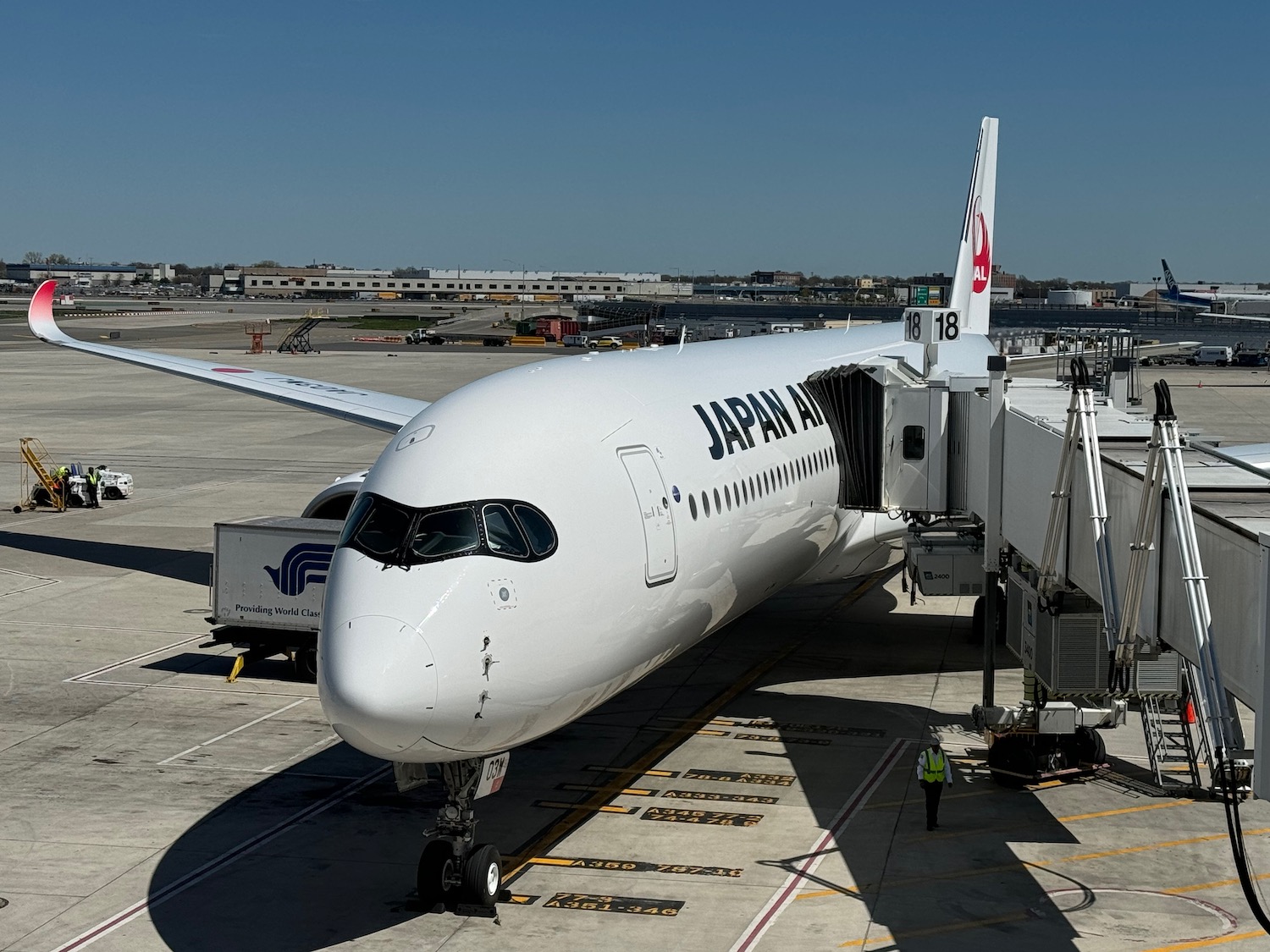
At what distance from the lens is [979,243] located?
36031 mm

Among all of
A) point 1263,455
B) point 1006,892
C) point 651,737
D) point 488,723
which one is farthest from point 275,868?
point 1263,455

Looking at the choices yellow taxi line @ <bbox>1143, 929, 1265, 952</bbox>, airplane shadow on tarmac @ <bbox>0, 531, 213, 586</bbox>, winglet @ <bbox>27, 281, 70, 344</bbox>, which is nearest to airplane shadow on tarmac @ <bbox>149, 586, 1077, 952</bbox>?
yellow taxi line @ <bbox>1143, 929, 1265, 952</bbox>

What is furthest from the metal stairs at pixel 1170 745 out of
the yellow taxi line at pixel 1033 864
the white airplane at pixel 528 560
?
the white airplane at pixel 528 560

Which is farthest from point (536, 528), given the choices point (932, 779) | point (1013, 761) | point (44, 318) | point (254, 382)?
point (44, 318)

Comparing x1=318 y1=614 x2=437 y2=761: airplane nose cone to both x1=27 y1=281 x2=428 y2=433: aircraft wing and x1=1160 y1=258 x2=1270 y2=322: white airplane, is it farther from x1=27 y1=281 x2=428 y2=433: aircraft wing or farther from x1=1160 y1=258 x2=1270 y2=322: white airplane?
x1=1160 y1=258 x2=1270 y2=322: white airplane

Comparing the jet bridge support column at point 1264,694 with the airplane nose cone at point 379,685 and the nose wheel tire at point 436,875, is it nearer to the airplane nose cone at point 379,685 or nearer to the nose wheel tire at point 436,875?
the airplane nose cone at point 379,685

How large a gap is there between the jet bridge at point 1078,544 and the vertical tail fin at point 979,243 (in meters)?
8.63

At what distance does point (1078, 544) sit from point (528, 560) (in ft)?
19.6

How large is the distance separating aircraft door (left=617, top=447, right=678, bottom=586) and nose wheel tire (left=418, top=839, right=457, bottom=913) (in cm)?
333

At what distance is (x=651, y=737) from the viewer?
66.3 feet

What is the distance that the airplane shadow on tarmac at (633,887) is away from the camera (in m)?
14.0

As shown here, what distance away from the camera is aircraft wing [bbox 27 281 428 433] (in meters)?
31.3

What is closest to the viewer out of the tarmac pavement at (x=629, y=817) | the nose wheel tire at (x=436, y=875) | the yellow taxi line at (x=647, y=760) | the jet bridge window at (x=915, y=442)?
the tarmac pavement at (x=629, y=817)

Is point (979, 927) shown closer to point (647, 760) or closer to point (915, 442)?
point (647, 760)
